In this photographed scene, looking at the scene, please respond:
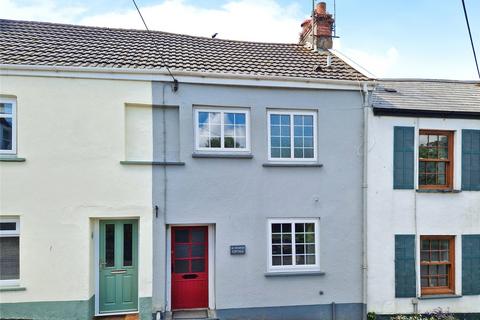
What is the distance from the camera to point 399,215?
9.08m

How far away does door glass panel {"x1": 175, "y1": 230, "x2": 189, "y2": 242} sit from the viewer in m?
8.69

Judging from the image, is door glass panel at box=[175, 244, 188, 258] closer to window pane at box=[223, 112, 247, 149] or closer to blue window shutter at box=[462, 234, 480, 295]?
window pane at box=[223, 112, 247, 149]

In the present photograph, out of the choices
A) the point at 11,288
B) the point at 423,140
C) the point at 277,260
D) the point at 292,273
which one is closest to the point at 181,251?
the point at 277,260

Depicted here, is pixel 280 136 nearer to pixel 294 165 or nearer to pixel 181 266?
pixel 294 165

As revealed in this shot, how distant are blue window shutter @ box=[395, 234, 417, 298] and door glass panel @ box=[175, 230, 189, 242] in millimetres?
5821

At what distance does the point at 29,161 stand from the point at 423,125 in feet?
34.3

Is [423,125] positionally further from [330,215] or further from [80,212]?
[80,212]

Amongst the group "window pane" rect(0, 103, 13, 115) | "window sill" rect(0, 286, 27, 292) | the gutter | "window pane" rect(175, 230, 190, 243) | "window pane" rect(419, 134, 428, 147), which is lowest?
"window sill" rect(0, 286, 27, 292)

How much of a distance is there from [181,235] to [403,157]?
6.54 m

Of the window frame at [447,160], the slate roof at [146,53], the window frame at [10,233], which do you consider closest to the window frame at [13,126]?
the slate roof at [146,53]

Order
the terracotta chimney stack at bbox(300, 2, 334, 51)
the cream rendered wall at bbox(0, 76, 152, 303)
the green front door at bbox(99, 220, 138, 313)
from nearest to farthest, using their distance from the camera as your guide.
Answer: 1. the cream rendered wall at bbox(0, 76, 152, 303)
2. the green front door at bbox(99, 220, 138, 313)
3. the terracotta chimney stack at bbox(300, 2, 334, 51)

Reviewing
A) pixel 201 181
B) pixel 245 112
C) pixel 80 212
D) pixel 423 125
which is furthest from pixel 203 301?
pixel 423 125

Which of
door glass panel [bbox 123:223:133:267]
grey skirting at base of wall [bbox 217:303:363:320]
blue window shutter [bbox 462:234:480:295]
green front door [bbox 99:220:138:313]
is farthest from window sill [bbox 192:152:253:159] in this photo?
blue window shutter [bbox 462:234:480:295]

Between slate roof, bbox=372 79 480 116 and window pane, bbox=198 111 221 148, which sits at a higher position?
slate roof, bbox=372 79 480 116
